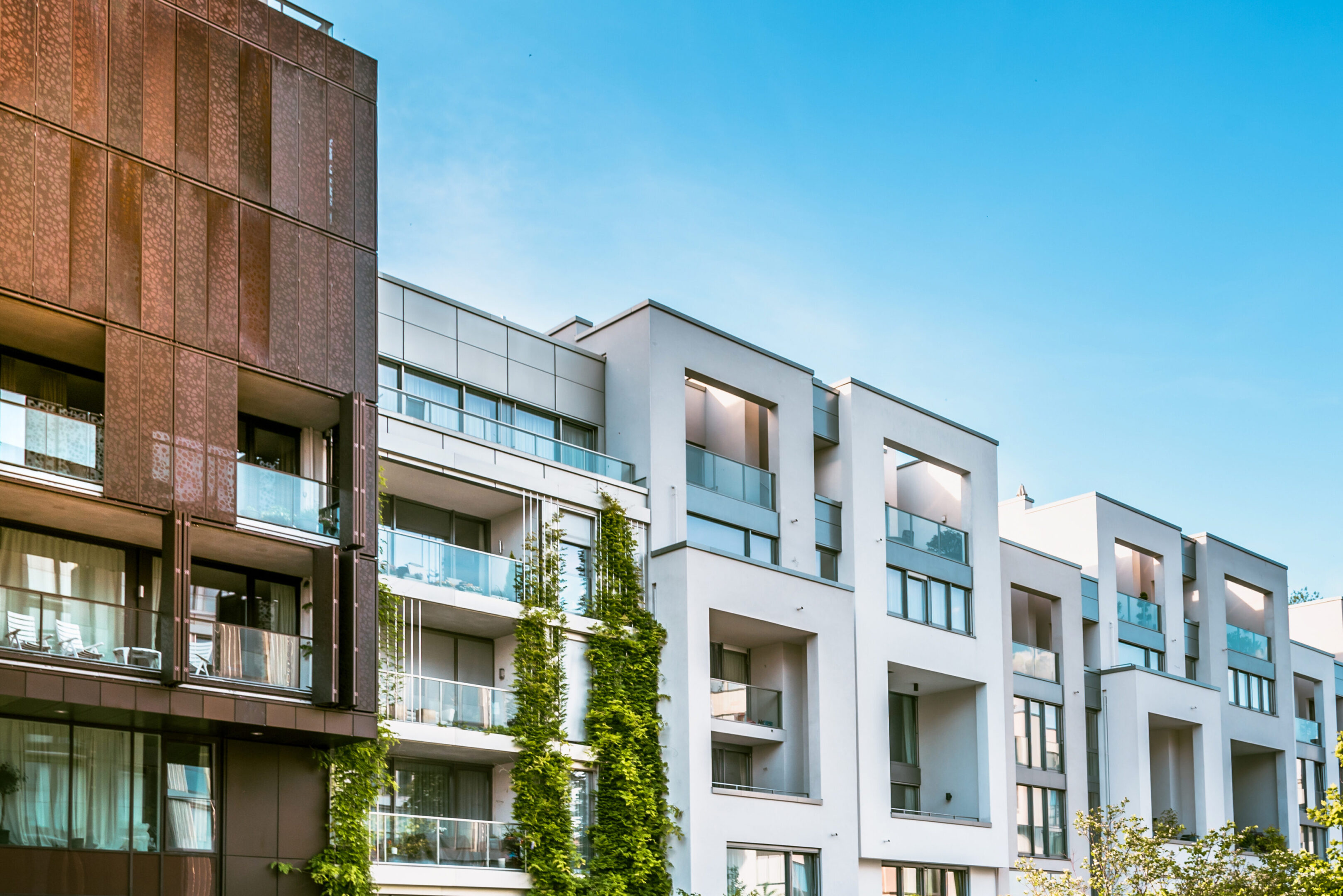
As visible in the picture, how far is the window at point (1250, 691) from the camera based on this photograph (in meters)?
53.1

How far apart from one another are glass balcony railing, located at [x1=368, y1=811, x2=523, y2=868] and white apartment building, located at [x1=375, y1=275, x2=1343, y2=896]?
56 mm

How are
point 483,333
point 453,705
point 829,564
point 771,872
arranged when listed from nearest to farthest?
point 453,705 < point 483,333 < point 771,872 < point 829,564

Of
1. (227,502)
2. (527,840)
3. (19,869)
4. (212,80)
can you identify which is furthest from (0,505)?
(527,840)

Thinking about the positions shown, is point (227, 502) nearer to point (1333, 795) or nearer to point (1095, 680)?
point (1333, 795)

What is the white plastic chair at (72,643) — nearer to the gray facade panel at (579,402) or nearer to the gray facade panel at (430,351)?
the gray facade panel at (430,351)

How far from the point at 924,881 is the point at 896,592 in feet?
24.6

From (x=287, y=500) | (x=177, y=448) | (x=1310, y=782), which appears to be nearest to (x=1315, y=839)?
(x=1310, y=782)

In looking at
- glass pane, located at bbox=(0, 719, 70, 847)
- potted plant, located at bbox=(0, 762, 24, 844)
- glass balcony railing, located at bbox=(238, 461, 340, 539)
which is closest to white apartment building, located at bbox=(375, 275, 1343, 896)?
glass balcony railing, located at bbox=(238, 461, 340, 539)

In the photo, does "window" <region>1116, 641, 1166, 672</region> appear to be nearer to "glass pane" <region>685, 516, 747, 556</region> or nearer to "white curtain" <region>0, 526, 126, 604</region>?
"glass pane" <region>685, 516, 747, 556</region>

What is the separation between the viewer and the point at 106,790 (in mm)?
22953

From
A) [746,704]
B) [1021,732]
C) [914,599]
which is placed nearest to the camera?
[746,704]

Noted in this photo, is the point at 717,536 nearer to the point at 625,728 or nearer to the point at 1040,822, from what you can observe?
the point at 625,728

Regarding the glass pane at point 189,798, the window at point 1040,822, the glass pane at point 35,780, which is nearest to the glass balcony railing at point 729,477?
the window at point 1040,822

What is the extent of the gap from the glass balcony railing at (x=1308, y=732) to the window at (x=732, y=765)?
3122 centimetres
